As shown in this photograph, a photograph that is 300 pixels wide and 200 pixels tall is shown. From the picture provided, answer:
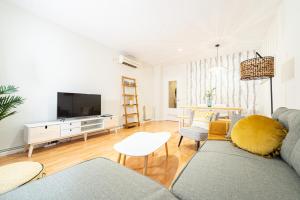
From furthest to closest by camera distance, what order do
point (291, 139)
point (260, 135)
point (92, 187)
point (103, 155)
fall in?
point (103, 155), point (260, 135), point (291, 139), point (92, 187)

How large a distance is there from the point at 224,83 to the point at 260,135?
394cm

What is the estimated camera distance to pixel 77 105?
9.65 ft

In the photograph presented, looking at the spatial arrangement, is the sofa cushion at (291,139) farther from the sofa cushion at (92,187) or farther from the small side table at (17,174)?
the small side table at (17,174)

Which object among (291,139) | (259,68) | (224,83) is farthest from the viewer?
(224,83)

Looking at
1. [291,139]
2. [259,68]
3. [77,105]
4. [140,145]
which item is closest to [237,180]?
[291,139]

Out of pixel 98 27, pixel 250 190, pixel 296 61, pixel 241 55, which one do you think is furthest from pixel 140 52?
pixel 250 190

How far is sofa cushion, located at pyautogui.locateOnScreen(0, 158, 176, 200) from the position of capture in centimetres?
63

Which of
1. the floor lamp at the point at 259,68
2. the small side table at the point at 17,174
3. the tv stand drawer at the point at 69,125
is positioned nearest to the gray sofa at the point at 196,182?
the small side table at the point at 17,174

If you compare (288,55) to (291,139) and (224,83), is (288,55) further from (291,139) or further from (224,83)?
(224,83)

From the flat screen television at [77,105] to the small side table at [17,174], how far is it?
176cm

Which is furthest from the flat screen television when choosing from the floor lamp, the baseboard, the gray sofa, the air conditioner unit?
the floor lamp

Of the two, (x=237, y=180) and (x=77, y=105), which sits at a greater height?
(x=77, y=105)

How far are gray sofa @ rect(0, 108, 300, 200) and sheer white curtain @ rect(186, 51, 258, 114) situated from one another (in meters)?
3.48

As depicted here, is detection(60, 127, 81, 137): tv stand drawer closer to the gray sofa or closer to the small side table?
the small side table
